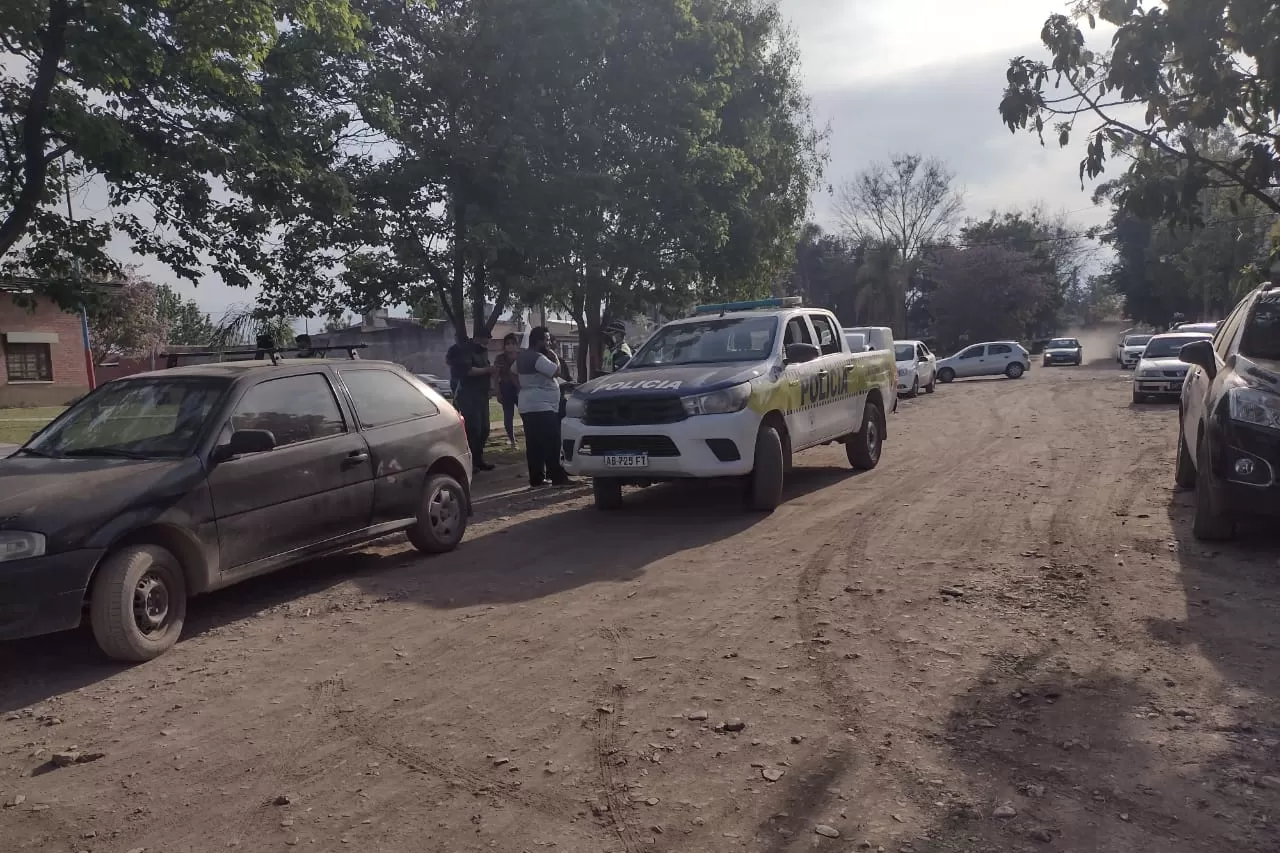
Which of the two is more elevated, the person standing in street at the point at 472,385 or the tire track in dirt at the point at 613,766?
the person standing in street at the point at 472,385

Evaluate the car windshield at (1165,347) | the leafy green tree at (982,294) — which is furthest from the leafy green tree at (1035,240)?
the car windshield at (1165,347)

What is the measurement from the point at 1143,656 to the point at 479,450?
9.08m

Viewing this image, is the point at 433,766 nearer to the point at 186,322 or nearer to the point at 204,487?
the point at 204,487

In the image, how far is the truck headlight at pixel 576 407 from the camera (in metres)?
9.08

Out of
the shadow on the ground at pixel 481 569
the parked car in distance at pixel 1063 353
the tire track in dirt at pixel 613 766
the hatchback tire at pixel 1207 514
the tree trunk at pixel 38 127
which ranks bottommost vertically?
the tire track in dirt at pixel 613 766

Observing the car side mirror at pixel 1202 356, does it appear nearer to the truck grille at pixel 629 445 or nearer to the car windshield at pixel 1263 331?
the car windshield at pixel 1263 331

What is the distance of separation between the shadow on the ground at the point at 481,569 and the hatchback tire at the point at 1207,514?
11.0 feet

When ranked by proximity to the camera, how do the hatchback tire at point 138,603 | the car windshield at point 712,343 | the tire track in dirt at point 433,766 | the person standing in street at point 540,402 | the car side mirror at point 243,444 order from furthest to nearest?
the person standing in street at point 540,402 < the car windshield at point 712,343 < the car side mirror at point 243,444 < the hatchback tire at point 138,603 < the tire track in dirt at point 433,766

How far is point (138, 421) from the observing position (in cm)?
621

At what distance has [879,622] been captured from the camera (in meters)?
5.43

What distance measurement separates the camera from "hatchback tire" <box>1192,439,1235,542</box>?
670cm

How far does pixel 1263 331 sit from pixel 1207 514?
1.67 meters

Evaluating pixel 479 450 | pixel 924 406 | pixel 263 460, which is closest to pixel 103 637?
pixel 263 460

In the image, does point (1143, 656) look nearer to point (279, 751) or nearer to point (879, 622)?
point (879, 622)
